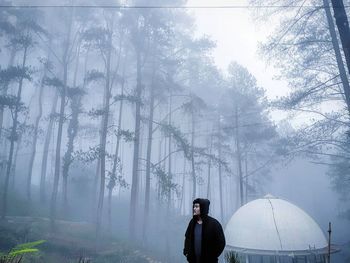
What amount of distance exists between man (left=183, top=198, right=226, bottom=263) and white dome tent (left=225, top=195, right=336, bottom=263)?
23.6 ft

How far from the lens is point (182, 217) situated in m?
35.5

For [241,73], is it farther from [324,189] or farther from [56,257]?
[324,189]

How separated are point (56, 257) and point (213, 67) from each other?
78.0 ft

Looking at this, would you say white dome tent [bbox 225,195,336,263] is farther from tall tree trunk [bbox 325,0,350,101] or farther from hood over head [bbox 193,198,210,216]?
hood over head [bbox 193,198,210,216]

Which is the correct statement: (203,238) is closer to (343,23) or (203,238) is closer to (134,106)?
(343,23)

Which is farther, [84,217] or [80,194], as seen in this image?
[80,194]

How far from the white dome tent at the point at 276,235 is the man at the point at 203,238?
284 inches

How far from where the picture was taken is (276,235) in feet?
Result: 35.0

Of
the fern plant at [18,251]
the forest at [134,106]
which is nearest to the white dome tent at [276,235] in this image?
the forest at [134,106]

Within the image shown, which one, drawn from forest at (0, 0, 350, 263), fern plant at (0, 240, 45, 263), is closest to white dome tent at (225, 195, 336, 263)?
forest at (0, 0, 350, 263)

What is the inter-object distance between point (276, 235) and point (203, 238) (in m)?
7.60

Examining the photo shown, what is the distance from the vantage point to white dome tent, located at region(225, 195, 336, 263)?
10.4 m

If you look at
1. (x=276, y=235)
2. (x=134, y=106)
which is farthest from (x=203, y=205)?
(x=134, y=106)

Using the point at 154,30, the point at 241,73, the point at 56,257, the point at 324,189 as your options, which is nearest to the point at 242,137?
the point at 241,73
